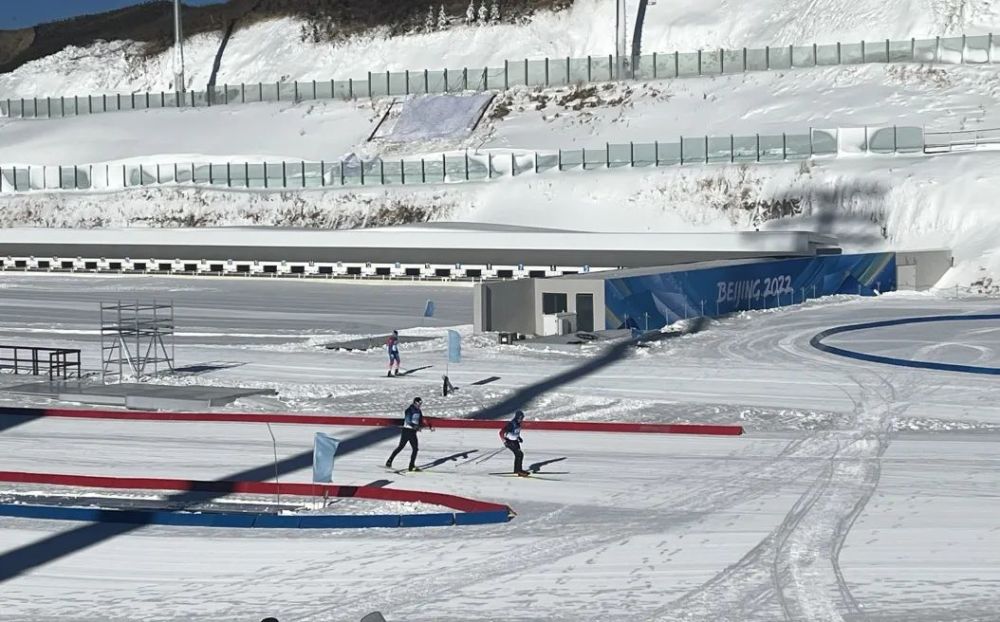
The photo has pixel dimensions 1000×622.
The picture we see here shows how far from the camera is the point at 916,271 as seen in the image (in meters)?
48.5

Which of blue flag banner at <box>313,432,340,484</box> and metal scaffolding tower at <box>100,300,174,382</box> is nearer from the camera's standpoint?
blue flag banner at <box>313,432,340,484</box>

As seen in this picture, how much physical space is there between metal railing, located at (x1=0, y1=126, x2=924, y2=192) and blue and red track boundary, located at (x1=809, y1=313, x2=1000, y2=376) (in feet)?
60.1

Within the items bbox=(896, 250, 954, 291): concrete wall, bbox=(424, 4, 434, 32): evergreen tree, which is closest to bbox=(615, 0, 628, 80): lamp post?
bbox=(424, 4, 434, 32): evergreen tree

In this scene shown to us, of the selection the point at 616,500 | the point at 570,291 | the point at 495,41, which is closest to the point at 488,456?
the point at 616,500

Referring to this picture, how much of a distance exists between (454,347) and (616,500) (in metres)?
12.8

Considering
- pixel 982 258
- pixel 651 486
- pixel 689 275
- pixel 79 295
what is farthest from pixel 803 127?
pixel 651 486

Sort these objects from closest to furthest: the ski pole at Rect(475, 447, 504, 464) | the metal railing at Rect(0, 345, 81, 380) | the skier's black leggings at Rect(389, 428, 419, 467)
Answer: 1. the skier's black leggings at Rect(389, 428, 419, 467)
2. the ski pole at Rect(475, 447, 504, 464)
3. the metal railing at Rect(0, 345, 81, 380)

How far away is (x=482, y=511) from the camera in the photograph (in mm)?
17781

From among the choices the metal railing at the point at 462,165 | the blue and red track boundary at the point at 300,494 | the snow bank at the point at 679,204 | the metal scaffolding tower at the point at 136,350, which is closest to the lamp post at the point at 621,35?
the metal railing at the point at 462,165

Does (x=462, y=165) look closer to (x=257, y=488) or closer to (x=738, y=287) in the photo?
(x=738, y=287)

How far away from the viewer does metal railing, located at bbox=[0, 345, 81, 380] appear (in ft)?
103

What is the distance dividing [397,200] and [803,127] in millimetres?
18808

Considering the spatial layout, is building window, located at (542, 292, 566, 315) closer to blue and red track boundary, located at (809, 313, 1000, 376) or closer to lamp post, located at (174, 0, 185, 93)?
blue and red track boundary, located at (809, 313, 1000, 376)

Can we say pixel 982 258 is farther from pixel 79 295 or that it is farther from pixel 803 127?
pixel 79 295
